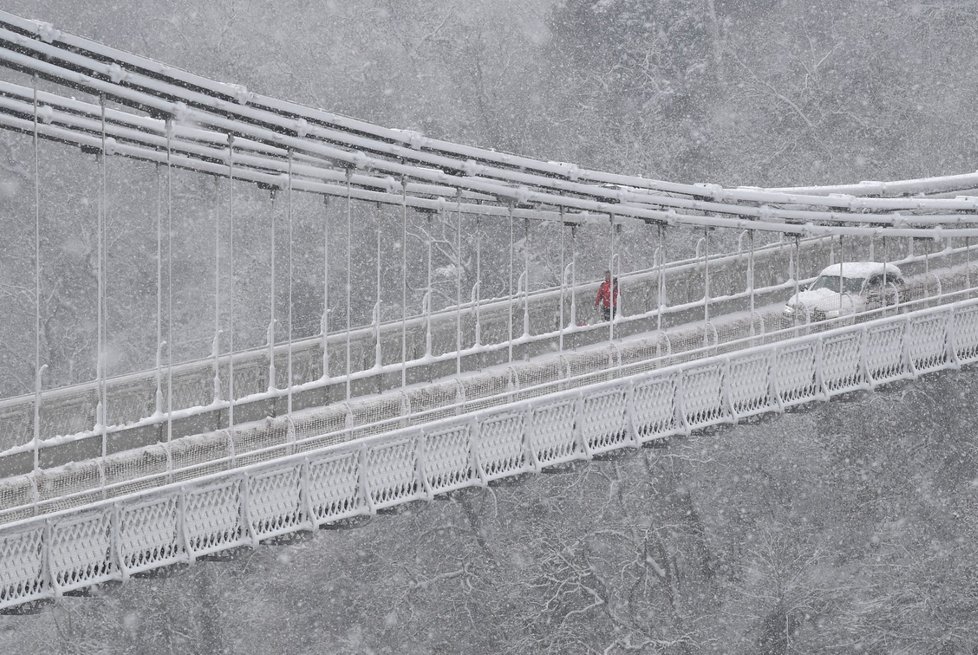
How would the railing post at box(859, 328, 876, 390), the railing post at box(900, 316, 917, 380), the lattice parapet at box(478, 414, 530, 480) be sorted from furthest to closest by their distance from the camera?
the railing post at box(900, 316, 917, 380) → the railing post at box(859, 328, 876, 390) → the lattice parapet at box(478, 414, 530, 480)

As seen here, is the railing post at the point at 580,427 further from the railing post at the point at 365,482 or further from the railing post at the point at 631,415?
the railing post at the point at 365,482

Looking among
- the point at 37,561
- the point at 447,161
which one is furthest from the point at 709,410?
the point at 37,561

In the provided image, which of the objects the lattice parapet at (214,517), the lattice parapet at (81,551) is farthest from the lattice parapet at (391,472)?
the lattice parapet at (81,551)

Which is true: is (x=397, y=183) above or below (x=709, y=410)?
above

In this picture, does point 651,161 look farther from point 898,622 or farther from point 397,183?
point 397,183

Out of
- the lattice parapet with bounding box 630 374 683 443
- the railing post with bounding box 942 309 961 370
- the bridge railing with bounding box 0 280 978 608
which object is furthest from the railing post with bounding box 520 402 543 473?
the railing post with bounding box 942 309 961 370

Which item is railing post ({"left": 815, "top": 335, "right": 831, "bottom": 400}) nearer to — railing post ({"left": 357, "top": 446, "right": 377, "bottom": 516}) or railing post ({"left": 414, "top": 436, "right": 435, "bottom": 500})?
railing post ({"left": 414, "top": 436, "right": 435, "bottom": 500})

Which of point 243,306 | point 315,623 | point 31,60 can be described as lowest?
point 315,623

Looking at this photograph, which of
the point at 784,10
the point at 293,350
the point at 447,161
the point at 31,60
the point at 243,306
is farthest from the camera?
the point at 784,10
